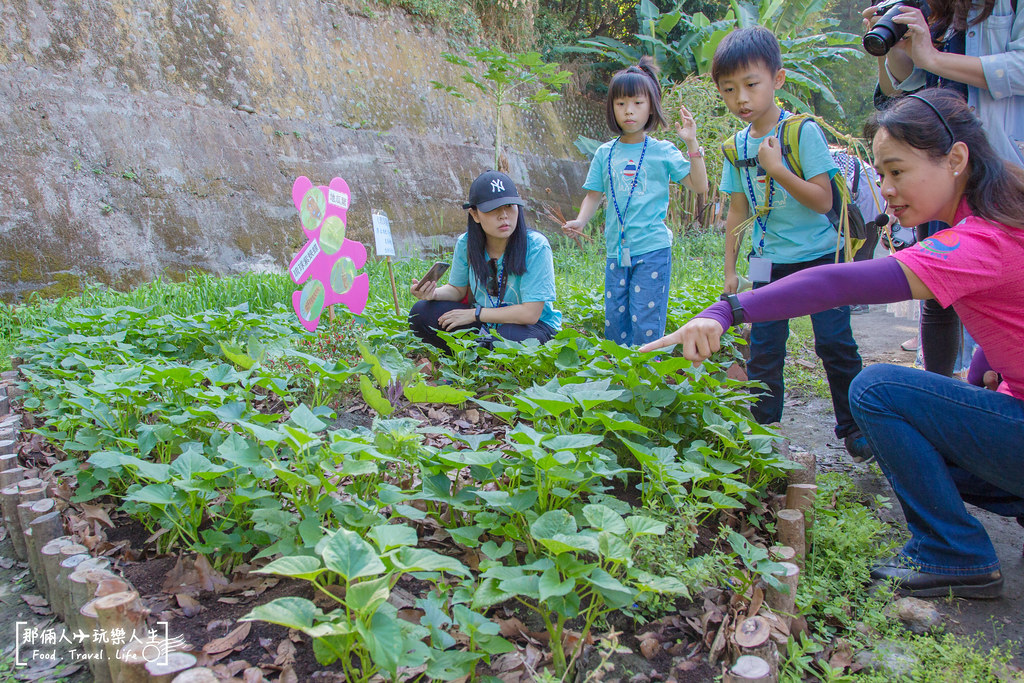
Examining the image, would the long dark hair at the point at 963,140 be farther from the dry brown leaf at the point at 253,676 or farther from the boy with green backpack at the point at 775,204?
the dry brown leaf at the point at 253,676

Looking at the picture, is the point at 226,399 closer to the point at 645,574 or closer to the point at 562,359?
the point at 562,359

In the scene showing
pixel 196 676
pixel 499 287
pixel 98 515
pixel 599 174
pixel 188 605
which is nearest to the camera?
pixel 196 676

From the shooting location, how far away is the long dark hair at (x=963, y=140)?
1509 millimetres

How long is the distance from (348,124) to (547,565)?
6.83 m

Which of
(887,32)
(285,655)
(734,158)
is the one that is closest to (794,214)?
(734,158)

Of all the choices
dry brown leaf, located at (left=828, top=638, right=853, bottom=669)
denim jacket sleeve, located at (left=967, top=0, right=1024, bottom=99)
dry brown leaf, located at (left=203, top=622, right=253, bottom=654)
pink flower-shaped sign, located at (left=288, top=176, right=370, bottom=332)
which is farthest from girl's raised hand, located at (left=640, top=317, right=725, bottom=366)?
pink flower-shaped sign, located at (left=288, top=176, right=370, bottom=332)

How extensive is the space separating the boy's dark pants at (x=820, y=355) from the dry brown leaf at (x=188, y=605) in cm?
202

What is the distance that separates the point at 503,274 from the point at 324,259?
85 centimetres

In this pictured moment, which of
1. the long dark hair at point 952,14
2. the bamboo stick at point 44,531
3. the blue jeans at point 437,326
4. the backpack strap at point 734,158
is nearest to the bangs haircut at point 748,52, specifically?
the backpack strap at point 734,158

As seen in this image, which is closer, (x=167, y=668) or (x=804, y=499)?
(x=167, y=668)

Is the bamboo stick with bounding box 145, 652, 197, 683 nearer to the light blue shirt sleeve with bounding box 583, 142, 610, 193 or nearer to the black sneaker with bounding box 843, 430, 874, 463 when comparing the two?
the black sneaker with bounding box 843, 430, 874, 463

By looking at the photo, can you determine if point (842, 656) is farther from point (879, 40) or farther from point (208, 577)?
point (879, 40)

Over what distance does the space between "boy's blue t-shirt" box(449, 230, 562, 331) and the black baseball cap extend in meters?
0.27

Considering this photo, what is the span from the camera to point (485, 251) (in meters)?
3.20
